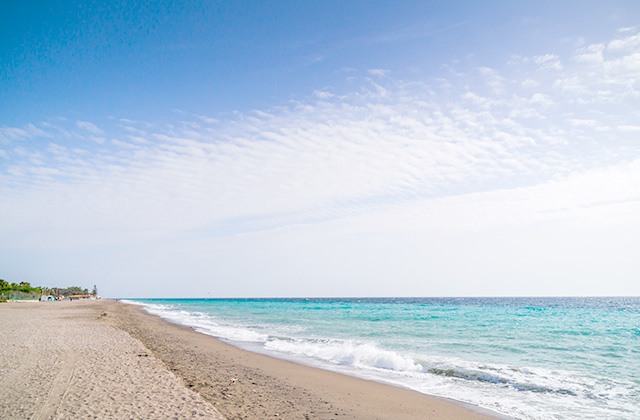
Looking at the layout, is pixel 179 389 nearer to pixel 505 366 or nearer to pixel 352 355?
pixel 352 355

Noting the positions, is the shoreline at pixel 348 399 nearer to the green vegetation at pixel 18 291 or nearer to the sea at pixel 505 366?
the sea at pixel 505 366

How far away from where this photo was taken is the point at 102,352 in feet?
42.4

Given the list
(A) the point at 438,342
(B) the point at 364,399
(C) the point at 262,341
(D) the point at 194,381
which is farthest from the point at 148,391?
(A) the point at 438,342

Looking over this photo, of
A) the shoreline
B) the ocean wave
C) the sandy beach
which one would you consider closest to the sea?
the ocean wave

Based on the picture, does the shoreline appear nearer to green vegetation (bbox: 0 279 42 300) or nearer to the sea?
the sea

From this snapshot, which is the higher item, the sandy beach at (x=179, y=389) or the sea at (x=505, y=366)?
the sandy beach at (x=179, y=389)

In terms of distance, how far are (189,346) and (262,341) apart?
15.6ft

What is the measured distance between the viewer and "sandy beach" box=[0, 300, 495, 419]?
7.28 metres

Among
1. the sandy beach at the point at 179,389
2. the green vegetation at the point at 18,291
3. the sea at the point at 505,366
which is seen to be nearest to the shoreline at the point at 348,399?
the sandy beach at the point at 179,389

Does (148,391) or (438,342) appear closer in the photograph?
(148,391)

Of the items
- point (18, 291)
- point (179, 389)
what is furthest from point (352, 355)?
point (18, 291)

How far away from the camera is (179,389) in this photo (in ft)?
28.2

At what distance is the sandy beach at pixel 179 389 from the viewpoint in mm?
7277

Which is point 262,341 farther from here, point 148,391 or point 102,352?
point 148,391
